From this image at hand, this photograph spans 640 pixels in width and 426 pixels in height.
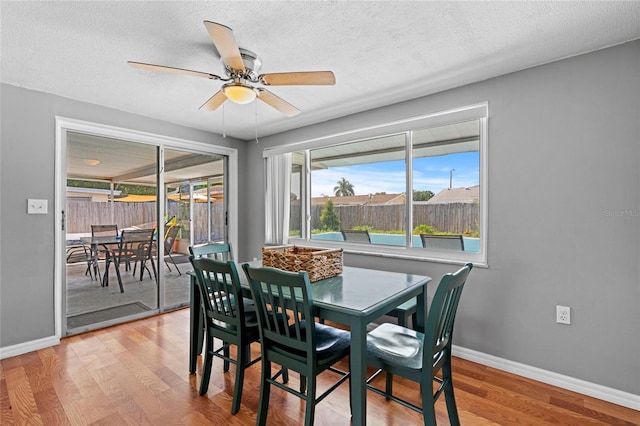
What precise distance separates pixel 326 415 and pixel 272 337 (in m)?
0.65

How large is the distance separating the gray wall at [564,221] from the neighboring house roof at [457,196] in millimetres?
219

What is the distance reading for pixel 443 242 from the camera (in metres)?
2.90

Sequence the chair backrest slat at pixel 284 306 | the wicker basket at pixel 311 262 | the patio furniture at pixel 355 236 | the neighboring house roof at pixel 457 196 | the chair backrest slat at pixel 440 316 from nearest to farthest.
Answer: the chair backrest slat at pixel 440 316 < the chair backrest slat at pixel 284 306 < the wicker basket at pixel 311 262 < the neighboring house roof at pixel 457 196 < the patio furniture at pixel 355 236

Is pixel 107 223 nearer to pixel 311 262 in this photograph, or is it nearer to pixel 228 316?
pixel 228 316

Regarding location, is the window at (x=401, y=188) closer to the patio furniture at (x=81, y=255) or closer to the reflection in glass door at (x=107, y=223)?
the reflection in glass door at (x=107, y=223)

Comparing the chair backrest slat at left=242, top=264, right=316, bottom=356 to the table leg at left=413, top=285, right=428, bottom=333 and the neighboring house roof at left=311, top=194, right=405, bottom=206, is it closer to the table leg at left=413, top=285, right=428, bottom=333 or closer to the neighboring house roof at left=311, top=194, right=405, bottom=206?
the table leg at left=413, top=285, right=428, bottom=333

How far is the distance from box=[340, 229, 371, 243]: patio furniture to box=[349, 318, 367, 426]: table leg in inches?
78.6

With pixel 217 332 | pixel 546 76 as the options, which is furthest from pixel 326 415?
pixel 546 76

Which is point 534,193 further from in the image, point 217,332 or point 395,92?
point 217,332

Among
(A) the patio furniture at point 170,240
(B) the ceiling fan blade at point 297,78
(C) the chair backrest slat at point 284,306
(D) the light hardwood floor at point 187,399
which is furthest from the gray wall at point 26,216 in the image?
(C) the chair backrest slat at point 284,306

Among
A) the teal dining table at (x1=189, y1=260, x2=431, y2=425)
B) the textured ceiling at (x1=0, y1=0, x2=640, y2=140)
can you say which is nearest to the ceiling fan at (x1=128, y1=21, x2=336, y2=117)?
the textured ceiling at (x1=0, y1=0, x2=640, y2=140)

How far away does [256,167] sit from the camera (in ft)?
15.0

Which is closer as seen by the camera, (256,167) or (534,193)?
(534,193)

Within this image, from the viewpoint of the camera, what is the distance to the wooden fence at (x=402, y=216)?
281 centimetres
